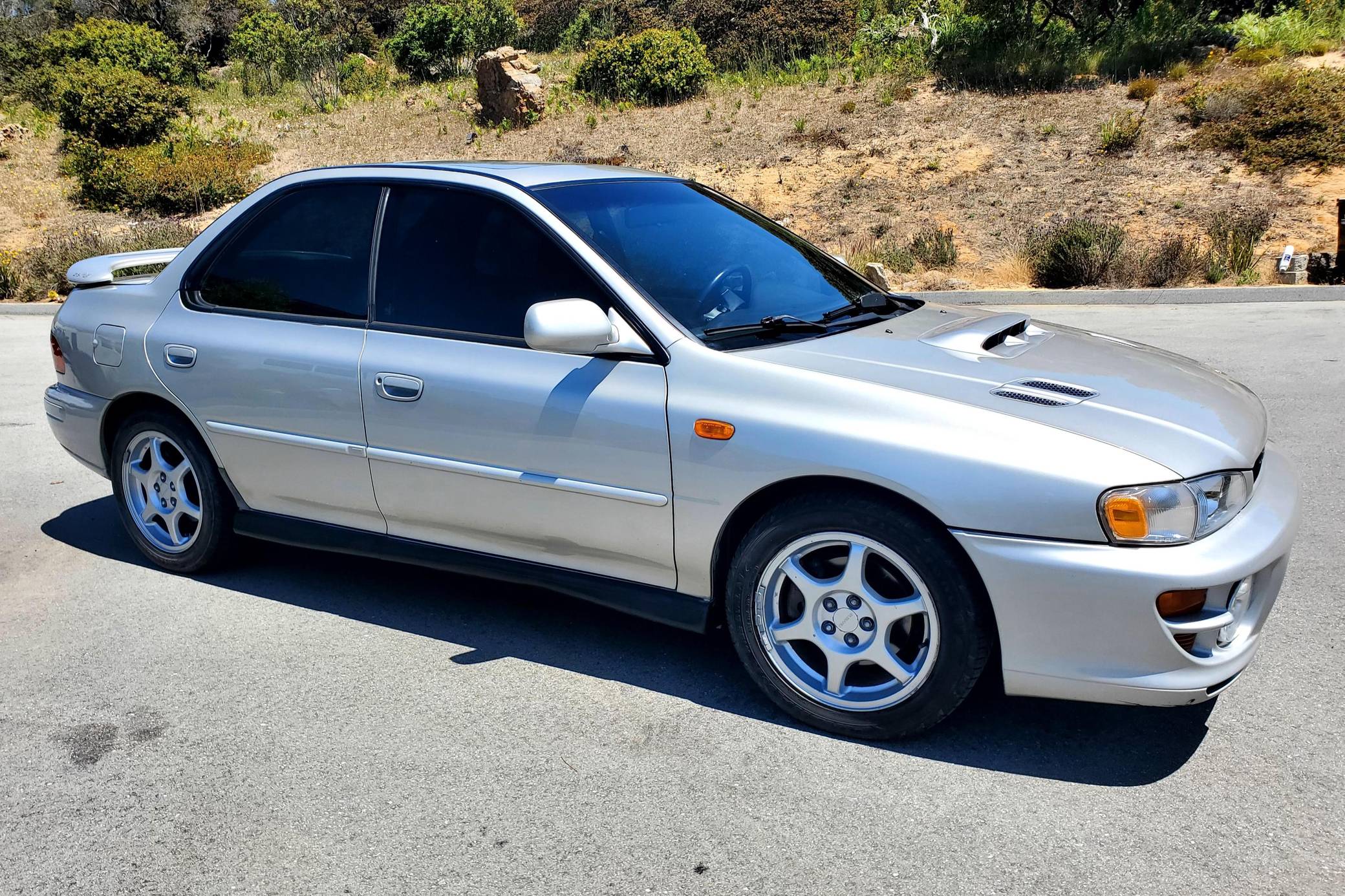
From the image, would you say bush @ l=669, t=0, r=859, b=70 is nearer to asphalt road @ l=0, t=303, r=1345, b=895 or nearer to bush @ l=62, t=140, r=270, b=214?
bush @ l=62, t=140, r=270, b=214

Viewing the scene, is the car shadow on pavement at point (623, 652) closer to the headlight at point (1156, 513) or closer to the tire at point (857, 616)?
the tire at point (857, 616)

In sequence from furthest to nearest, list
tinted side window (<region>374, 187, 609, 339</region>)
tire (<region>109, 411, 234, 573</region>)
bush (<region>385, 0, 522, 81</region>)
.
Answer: bush (<region>385, 0, 522, 81</region>), tire (<region>109, 411, 234, 573</region>), tinted side window (<region>374, 187, 609, 339</region>)

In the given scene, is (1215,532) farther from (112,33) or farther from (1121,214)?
(112,33)

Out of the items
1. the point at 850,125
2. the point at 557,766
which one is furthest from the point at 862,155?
the point at 557,766

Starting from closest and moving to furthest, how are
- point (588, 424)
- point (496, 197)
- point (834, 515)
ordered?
point (834, 515)
point (588, 424)
point (496, 197)

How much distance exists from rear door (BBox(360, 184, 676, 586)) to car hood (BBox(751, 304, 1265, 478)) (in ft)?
1.90

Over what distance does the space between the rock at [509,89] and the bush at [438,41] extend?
6359mm

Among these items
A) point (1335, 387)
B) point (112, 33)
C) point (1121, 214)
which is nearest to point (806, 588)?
point (1335, 387)

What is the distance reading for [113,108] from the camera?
26.4 meters

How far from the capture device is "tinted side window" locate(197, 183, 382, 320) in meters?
4.40

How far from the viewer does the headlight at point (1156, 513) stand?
2.99 metres

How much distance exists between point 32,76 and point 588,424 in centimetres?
3683

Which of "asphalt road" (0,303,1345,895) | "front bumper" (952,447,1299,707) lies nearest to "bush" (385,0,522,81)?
"asphalt road" (0,303,1345,895)

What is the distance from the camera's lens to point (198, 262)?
4.85 metres
